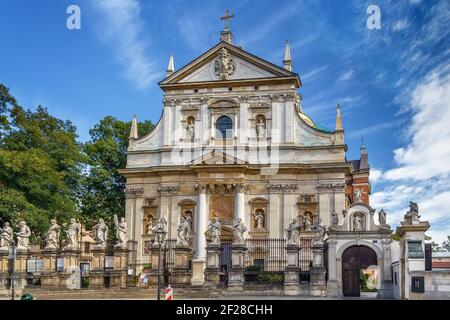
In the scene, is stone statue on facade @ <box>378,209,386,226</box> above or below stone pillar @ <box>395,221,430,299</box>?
above

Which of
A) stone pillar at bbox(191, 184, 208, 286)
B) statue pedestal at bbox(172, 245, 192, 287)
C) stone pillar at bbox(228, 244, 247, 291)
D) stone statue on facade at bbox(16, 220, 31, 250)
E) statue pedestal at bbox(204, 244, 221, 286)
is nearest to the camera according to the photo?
stone pillar at bbox(228, 244, 247, 291)

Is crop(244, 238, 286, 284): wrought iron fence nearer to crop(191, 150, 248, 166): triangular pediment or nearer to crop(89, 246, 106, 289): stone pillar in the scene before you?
crop(191, 150, 248, 166): triangular pediment

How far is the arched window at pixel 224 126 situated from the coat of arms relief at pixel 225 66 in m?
2.97

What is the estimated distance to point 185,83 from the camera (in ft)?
143

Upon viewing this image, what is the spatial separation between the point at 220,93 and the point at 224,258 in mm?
13347

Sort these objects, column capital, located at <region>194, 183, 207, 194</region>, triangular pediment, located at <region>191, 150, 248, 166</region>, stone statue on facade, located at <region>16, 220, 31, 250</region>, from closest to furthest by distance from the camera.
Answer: stone statue on facade, located at <region>16, 220, 31, 250</region> → triangular pediment, located at <region>191, 150, 248, 166</region> → column capital, located at <region>194, 183, 207, 194</region>

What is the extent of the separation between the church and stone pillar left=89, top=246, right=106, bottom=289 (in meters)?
9.24

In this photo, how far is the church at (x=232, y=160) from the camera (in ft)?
135

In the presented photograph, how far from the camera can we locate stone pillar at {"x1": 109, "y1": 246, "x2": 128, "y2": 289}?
2894 centimetres

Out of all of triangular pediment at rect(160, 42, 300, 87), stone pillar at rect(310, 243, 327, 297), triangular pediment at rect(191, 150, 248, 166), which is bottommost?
stone pillar at rect(310, 243, 327, 297)

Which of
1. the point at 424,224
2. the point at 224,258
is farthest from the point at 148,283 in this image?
the point at 424,224

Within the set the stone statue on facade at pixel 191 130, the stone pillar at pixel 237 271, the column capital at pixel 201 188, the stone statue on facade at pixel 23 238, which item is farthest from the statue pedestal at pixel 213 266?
the stone statue on facade at pixel 191 130

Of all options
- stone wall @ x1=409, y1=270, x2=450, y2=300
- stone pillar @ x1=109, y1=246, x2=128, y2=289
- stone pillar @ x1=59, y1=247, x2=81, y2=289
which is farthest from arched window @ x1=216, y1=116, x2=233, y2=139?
stone wall @ x1=409, y1=270, x2=450, y2=300

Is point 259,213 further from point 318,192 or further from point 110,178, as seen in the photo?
point 110,178
